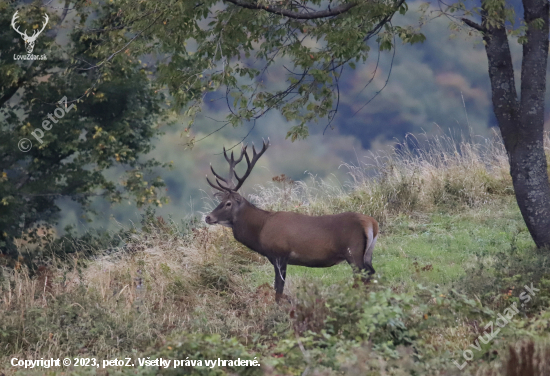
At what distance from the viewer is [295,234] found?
24.7 ft

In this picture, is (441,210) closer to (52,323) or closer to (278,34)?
(278,34)

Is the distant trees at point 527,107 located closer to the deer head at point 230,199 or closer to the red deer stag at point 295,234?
the red deer stag at point 295,234

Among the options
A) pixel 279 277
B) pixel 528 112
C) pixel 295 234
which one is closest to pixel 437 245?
pixel 528 112

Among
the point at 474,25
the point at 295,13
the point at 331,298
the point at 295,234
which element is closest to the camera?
the point at 331,298

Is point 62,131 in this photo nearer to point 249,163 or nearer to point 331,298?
point 249,163

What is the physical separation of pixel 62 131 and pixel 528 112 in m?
11.8

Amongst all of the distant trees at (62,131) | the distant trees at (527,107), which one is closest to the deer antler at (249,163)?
the distant trees at (527,107)

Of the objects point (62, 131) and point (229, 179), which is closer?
point (229, 179)

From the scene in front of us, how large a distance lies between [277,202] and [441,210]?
374 centimetres

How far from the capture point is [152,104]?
1730cm

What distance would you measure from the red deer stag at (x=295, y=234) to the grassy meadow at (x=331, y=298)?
441 mm

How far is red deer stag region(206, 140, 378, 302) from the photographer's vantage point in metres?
7.33

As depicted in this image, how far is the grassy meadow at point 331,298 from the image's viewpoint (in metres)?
4.68

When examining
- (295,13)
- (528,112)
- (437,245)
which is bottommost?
(437,245)
